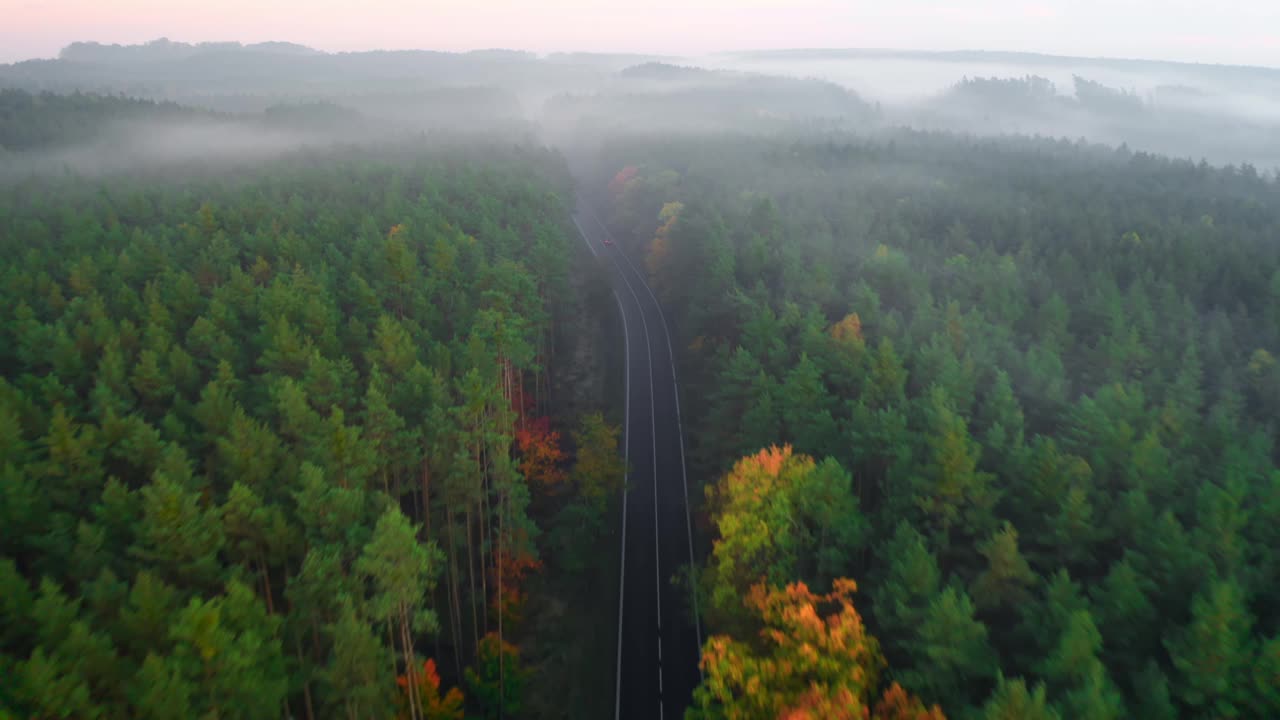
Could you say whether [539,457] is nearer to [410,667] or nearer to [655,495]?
[655,495]

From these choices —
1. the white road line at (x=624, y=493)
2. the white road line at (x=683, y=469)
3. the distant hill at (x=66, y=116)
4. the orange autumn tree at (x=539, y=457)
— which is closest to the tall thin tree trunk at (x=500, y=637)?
the white road line at (x=624, y=493)

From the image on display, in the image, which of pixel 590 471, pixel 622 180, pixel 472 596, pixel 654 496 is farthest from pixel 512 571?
pixel 622 180

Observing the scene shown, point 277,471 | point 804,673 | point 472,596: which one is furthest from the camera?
point 472,596

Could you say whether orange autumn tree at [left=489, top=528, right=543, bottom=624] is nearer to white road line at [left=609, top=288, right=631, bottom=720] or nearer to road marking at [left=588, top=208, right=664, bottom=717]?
white road line at [left=609, top=288, right=631, bottom=720]

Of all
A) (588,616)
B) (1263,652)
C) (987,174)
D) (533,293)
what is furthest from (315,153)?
(1263,652)

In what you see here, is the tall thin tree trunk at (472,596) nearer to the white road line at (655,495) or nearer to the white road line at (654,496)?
the white road line at (654,496)

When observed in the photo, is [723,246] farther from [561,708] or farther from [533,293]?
[561,708]
